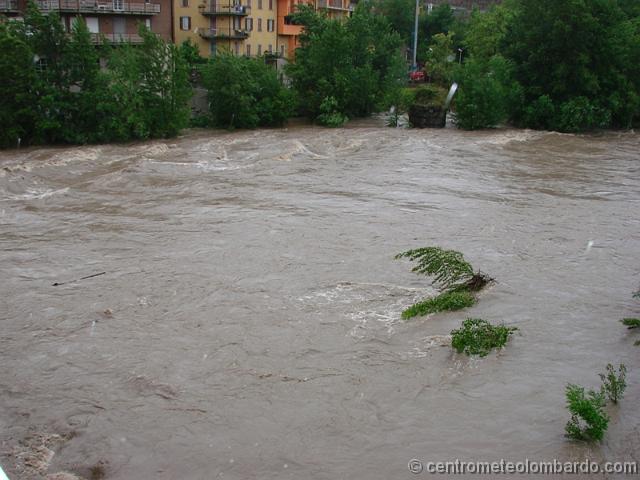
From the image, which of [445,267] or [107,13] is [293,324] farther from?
[107,13]

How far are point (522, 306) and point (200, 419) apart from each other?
668 cm

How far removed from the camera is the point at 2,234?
19.0m

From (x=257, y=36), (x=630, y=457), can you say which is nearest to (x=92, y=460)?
(x=630, y=457)

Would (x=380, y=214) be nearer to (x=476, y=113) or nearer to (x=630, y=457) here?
(x=630, y=457)

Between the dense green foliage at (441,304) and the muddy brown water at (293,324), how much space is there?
217 mm

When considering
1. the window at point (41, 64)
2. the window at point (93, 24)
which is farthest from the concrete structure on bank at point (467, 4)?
the window at point (41, 64)

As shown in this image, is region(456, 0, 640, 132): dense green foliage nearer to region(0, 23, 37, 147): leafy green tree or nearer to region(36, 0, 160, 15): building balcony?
region(36, 0, 160, 15): building balcony

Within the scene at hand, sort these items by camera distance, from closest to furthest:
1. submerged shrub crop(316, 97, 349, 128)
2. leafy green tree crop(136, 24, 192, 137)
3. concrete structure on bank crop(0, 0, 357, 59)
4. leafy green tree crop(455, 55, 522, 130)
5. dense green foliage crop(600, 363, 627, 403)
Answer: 1. dense green foliage crop(600, 363, 627, 403)
2. leafy green tree crop(136, 24, 192, 137)
3. leafy green tree crop(455, 55, 522, 130)
4. submerged shrub crop(316, 97, 349, 128)
5. concrete structure on bank crop(0, 0, 357, 59)

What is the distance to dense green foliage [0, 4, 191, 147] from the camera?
31250 millimetres

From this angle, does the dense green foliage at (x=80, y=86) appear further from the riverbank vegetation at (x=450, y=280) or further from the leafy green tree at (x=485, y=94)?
the riverbank vegetation at (x=450, y=280)

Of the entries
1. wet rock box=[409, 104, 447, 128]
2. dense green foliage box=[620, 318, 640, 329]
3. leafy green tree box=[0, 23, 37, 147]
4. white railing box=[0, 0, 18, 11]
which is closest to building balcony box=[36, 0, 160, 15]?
white railing box=[0, 0, 18, 11]

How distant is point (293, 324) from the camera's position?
12.7 meters

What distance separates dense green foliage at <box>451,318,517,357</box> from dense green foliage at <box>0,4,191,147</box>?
84.5 ft

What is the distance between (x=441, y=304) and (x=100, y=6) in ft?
128
